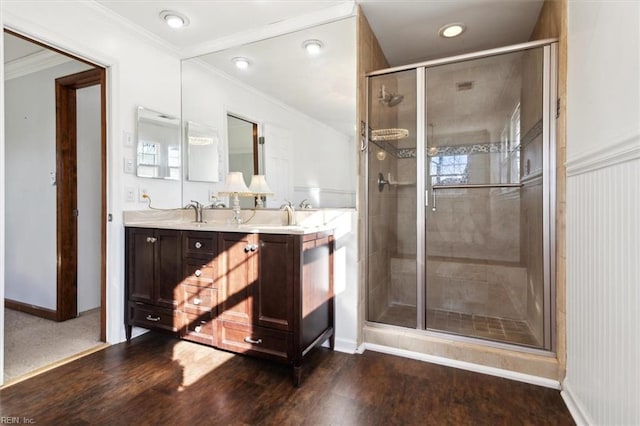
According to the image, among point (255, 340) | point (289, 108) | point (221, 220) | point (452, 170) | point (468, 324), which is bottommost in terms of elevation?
point (468, 324)

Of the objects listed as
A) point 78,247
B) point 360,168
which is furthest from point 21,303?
point 360,168

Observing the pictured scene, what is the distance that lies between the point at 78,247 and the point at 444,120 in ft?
11.4

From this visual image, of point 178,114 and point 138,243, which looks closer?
point 138,243

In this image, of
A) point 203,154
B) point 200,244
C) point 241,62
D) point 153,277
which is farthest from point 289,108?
point 153,277

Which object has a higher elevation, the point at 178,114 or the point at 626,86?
the point at 178,114

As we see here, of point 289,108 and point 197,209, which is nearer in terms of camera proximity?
point 289,108

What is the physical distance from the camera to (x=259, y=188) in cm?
253

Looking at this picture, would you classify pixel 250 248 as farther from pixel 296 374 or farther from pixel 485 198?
pixel 485 198

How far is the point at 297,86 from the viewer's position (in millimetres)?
2521

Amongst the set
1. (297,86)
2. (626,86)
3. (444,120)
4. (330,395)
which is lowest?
(330,395)

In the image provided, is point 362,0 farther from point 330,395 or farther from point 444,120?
point 330,395

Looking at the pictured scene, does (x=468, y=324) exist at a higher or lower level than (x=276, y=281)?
lower

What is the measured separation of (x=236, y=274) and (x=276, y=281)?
0.94ft

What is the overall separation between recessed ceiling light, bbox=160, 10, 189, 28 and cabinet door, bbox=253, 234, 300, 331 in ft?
5.71
